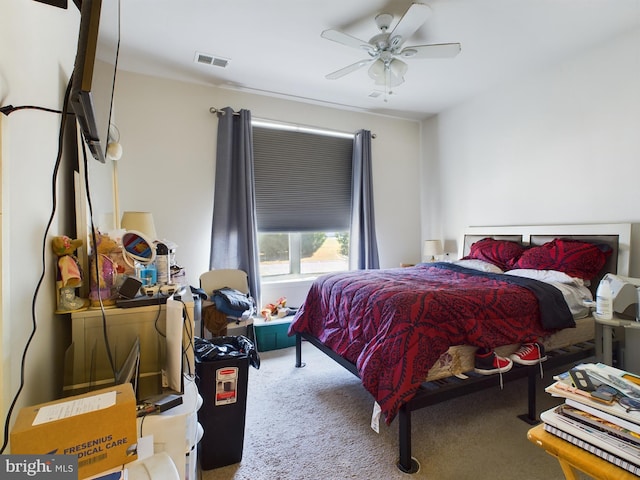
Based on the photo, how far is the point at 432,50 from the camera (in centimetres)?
246

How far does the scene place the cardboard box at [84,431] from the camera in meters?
0.74

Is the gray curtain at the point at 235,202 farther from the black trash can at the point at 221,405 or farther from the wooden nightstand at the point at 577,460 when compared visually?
the wooden nightstand at the point at 577,460

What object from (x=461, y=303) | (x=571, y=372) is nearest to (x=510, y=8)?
(x=461, y=303)

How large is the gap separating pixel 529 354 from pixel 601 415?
1.21 metres

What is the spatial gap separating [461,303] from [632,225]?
6.17 ft

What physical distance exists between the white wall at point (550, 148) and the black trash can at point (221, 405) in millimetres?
3175

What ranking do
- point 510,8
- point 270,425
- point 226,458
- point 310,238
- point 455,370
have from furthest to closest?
point 310,238, point 510,8, point 270,425, point 455,370, point 226,458

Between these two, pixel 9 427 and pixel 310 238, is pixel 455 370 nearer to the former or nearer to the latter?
pixel 9 427

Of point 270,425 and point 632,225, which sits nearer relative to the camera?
point 270,425

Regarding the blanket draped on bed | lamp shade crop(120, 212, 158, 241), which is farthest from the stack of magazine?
lamp shade crop(120, 212, 158, 241)

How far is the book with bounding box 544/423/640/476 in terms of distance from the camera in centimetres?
86

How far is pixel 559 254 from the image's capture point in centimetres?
275

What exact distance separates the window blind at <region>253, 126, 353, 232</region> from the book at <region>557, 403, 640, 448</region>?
10.5 feet

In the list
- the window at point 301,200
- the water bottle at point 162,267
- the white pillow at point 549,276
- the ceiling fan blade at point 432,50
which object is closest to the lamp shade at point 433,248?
the window at point 301,200
